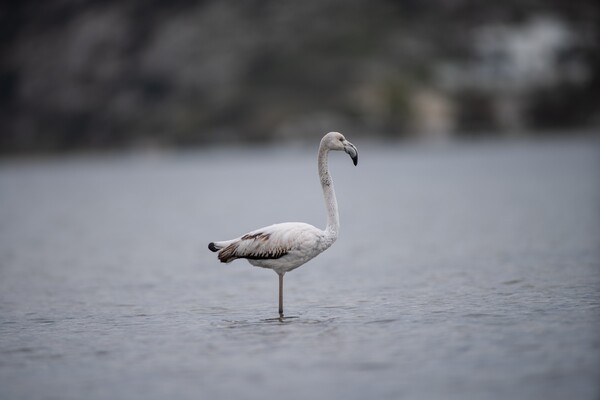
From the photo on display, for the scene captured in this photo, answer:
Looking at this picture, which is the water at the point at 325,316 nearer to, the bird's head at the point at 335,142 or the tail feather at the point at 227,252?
the tail feather at the point at 227,252

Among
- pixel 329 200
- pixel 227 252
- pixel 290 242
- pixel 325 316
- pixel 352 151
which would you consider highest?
pixel 352 151

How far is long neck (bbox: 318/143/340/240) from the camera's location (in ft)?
45.4

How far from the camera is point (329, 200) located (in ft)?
46.0

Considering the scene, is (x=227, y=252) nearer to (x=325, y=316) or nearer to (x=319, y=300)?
(x=325, y=316)

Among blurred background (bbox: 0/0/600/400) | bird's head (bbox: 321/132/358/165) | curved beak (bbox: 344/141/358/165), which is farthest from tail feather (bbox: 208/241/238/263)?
curved beak (bbox: 344/141/358/165)

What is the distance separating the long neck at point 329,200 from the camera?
13.8 meters

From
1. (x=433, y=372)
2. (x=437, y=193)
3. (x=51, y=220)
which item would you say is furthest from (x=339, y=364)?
(x=437, y=193)

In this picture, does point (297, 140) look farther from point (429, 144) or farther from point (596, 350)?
point (596, 350)

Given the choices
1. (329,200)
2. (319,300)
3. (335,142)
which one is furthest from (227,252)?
(319,300)

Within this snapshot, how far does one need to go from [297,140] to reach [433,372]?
157363 mm

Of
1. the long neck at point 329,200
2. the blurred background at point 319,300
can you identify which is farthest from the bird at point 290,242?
the blurred background at point 319,300

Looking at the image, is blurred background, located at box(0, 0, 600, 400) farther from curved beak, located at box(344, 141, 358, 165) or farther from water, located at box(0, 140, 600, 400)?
curved beak, located at box(344, 141, 358, 165)

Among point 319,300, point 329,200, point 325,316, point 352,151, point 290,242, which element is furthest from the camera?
point 319,300

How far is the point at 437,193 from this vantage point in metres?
51.2
